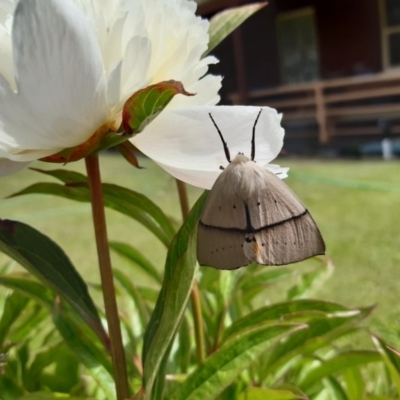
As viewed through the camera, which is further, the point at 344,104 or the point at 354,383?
the point at 344,104

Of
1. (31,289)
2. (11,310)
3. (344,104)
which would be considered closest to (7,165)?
(31,289)

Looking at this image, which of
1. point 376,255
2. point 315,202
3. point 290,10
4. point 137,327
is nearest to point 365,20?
point 290,10

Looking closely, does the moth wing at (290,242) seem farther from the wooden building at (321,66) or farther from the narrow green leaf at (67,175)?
the wooden building at (321,66)

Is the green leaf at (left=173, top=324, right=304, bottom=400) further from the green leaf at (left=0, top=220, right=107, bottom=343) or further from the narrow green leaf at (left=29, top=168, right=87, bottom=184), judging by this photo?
the narrow green leaf at (left=29, top=168, right=87, bottom=184)

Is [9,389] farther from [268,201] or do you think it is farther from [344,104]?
[344,104]

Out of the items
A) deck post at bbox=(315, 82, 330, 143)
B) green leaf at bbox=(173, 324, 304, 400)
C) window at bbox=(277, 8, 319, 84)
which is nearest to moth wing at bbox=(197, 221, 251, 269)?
green leaf at bbox=(173, 324, 304, 400)

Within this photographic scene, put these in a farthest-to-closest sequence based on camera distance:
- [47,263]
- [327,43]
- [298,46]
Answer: [298,46] → [327,43] → [47,263]

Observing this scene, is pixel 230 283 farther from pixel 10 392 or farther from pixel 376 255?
pixel 376 255

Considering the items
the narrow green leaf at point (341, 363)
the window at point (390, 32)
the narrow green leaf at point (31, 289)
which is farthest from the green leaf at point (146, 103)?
the window at point (390, 32)
